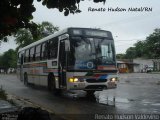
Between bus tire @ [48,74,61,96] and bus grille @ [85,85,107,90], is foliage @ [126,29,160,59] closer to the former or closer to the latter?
bus tire @ [48,74,61,96]

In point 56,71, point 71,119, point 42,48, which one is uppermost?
point 42,48

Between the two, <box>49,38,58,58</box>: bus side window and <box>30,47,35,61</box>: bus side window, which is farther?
<box>30,47,35,61</box>: bus side window

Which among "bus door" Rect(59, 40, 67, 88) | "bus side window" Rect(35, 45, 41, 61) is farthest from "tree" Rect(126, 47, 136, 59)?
"bus door" Rect(59, 40, 67, 88)

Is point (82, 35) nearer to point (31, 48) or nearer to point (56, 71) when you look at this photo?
point (56, 71)

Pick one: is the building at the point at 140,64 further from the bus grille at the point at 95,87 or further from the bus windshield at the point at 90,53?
the bus grille at the point at 95,87

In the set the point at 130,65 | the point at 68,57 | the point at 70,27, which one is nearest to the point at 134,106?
the point at 68,57

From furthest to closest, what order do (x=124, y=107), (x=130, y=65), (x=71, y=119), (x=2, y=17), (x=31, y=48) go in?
(x=130, y=65) < (x=31, y=48) < (x=124, y=107) < (x=71, y=119) < (x=2, y=17)

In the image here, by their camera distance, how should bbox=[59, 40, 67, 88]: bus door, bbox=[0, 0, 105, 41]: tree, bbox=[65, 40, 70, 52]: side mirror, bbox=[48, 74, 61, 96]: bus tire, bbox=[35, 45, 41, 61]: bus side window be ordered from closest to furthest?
bbox=[0, 0, 105, 41]: tree → bbox=[65, 40, 70, 52]: side mirror → bbox=[59, 40, 67, 88]: bus door → bbox=[48, 74, 61, 96]: bus tire → bbox=[35, 45, 41, 61]: bus side window

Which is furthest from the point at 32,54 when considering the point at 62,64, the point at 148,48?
the point at 148,48

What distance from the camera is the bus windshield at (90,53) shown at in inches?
648

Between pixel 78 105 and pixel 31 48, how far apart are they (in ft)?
35.8

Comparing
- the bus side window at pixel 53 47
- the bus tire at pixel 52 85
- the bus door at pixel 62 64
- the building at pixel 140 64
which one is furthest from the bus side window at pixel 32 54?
the building at pixel 140 64

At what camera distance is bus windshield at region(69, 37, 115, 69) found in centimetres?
1647

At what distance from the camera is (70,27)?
17.3 metres
